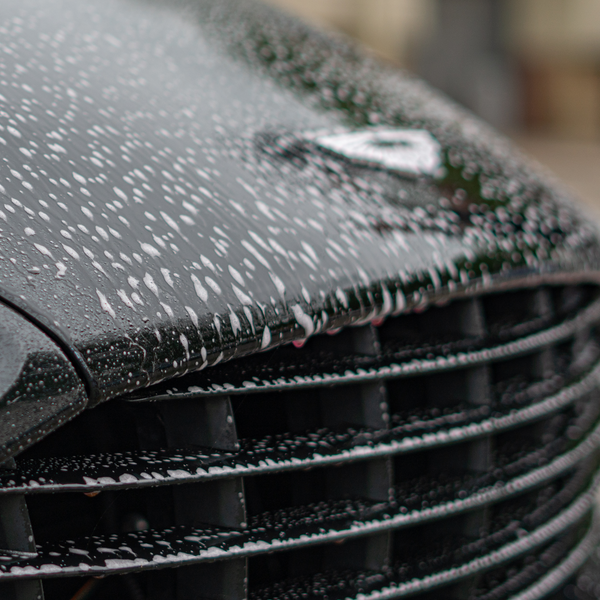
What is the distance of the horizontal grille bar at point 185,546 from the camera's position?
65cm

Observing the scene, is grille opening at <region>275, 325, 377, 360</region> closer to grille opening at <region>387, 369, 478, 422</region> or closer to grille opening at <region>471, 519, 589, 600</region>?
grille opening at <region>387, 369, 478, 422</region>

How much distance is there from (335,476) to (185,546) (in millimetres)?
248

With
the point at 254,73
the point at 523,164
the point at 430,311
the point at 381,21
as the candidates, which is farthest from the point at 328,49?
the point at 381,21

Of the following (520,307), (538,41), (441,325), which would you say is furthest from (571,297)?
(538,41)

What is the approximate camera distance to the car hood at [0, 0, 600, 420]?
66 centimetres

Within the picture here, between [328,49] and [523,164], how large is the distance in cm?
49

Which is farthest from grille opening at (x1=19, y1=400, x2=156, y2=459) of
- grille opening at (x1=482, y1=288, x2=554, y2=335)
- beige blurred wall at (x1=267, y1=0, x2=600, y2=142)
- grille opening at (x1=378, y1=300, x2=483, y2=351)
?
beige blurred wall at (x1=267, y1=0, x2=600, y2=142)

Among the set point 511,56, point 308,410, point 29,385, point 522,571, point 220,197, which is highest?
point 511,56

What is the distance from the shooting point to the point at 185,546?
0.71 meters

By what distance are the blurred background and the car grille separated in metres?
A: 7.04

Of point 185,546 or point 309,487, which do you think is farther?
point 309,487

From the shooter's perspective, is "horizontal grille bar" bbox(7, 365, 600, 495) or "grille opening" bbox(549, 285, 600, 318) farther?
"grille opening" bbox(549, 285, 600, 318)

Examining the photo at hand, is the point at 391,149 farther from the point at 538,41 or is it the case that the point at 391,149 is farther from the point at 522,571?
the point at 538,41

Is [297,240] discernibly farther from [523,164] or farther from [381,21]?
[381,21]
